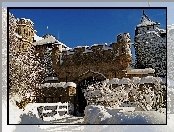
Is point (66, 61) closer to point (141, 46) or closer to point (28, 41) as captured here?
point (28, 41)

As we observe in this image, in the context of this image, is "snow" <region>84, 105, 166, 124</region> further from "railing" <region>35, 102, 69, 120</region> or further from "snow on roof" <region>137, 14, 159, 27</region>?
"snow on roof" <region>137, 14, 159, 27</region>

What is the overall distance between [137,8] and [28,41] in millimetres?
1296

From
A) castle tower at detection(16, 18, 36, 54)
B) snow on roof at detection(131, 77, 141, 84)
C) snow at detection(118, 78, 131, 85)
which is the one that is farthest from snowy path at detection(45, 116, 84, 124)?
castle tower at detection(16, 18, 36, 54)

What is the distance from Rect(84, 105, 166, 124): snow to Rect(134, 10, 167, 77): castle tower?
1.57ft

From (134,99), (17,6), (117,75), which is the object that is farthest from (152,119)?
(17,6)

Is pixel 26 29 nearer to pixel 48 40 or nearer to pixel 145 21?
pixel 48 40

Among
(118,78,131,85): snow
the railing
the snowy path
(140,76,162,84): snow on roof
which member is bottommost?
the snowy path

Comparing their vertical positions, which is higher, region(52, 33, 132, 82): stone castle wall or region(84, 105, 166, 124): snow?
region(52, 33, 132, 82): stone castle wall

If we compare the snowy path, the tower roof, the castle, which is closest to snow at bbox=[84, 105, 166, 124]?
the snowy path

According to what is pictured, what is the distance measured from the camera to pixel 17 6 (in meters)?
4.44

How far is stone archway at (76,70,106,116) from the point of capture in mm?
4602

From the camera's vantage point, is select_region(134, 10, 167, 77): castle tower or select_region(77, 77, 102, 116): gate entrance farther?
select_region(77, 77, 102, 116): gate entrance

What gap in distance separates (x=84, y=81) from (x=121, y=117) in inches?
23.4

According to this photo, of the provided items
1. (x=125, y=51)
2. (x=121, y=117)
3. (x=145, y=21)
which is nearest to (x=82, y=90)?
(x=121, y=117)
